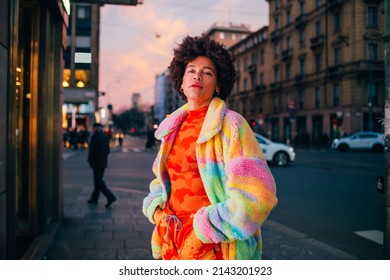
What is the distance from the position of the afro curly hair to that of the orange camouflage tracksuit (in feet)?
0.59

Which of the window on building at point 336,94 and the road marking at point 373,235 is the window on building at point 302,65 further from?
the road marking at point 373,235

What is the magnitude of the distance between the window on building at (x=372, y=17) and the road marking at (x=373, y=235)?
2121 cm

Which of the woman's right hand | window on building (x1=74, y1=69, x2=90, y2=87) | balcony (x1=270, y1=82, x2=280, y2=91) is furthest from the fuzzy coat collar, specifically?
balcony (x1=270, y1=82, x2=280, y2=91)

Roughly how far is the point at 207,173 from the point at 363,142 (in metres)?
25.9

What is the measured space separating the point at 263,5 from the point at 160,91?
118692mm

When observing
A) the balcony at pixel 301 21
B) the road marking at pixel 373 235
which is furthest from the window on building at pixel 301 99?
the road marking at pixel 373 235

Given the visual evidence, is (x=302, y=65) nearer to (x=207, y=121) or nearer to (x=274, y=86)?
(x=274, y=86)

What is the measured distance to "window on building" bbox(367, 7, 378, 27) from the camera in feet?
78.6

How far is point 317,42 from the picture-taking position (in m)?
34.7

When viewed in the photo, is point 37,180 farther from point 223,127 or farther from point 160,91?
point 160,91

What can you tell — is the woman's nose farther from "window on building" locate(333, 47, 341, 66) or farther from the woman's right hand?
"window on building" locate(333, 47, 341, 66)

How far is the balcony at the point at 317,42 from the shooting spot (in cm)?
3416
